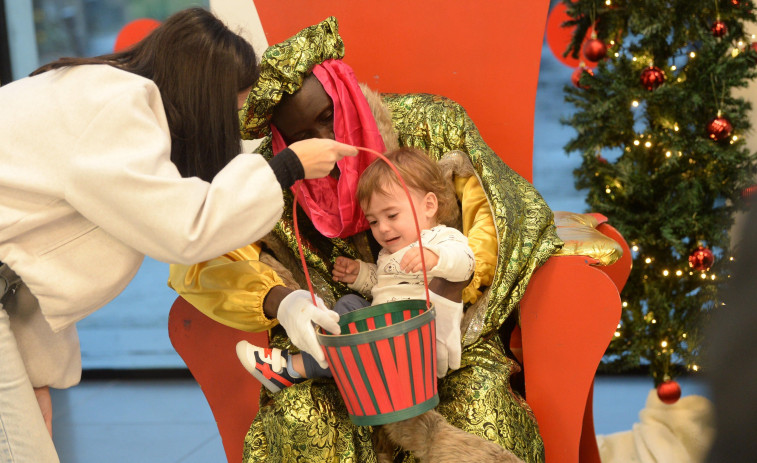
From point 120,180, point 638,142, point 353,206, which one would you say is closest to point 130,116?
point 120,180

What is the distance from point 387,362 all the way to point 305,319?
306mm

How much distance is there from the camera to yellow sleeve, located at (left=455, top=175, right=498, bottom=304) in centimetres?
221

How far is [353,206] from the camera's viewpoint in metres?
2.26

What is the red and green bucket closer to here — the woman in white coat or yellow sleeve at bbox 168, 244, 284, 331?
the woman in white coat

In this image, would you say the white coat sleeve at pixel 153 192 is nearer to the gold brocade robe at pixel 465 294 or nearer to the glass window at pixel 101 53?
the gold brocade robe at pixel 465 294

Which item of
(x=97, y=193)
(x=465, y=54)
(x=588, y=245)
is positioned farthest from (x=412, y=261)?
(x=465, y=54)

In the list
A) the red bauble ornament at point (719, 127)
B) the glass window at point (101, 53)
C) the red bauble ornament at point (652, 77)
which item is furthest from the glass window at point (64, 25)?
the red bauble ornament at point (719, 127)

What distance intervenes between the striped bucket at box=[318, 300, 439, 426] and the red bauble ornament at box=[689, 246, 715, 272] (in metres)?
1.68

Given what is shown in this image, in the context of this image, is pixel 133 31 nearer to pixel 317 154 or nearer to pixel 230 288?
pixel 230 288

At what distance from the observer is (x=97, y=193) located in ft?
5.06

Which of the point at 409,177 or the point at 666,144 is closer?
the point at 409,177

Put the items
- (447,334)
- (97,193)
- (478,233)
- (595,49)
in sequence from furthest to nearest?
(595,49), (478,233), (447,334), (97,193)

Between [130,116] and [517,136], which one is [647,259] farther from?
[130,116]

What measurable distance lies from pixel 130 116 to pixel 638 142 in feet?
7.15
